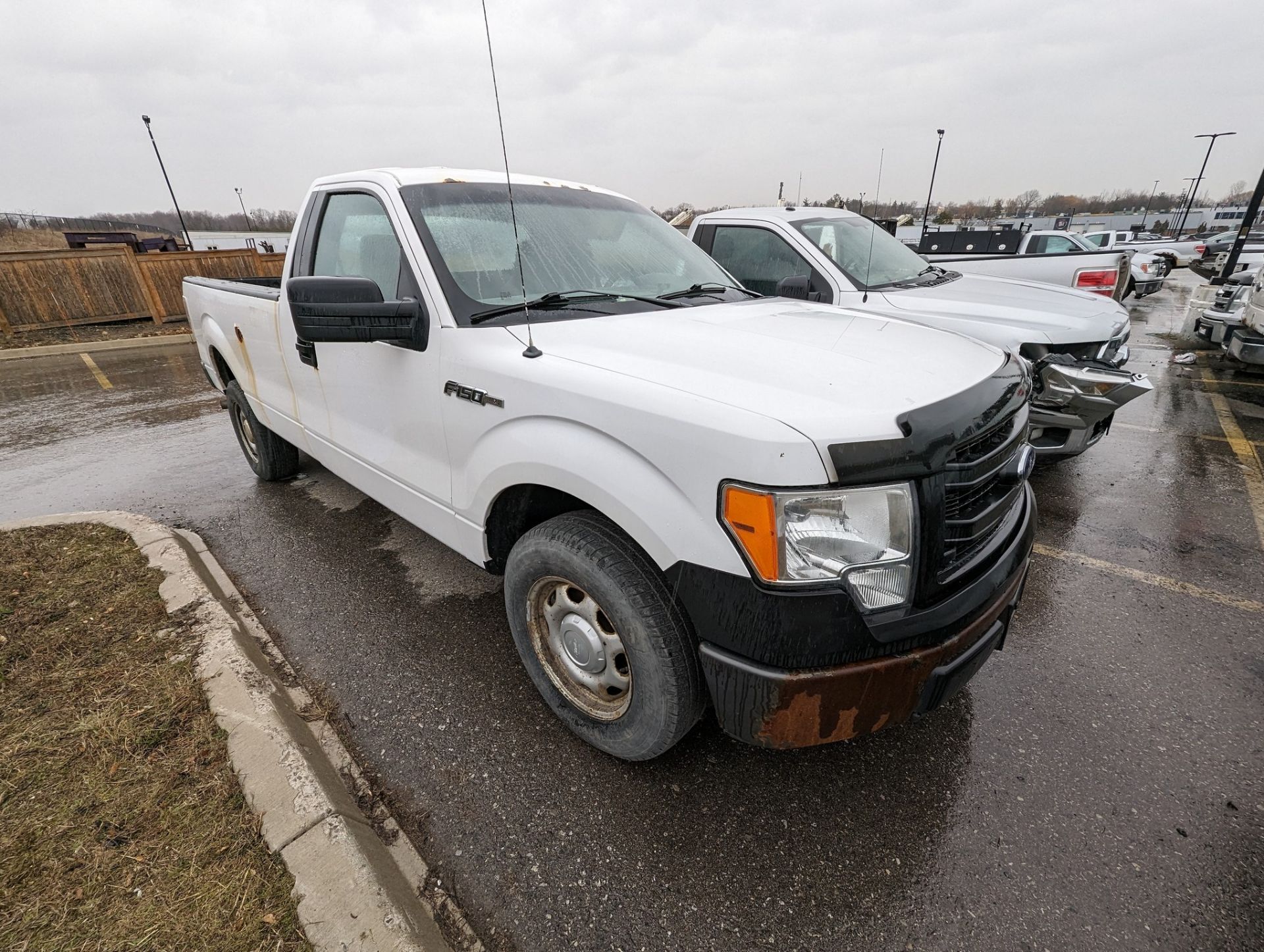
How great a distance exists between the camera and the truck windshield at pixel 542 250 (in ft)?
7.73

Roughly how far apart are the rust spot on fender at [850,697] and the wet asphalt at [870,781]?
1.65 ft

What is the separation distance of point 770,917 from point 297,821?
1.37 m

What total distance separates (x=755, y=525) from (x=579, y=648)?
35.6 inches

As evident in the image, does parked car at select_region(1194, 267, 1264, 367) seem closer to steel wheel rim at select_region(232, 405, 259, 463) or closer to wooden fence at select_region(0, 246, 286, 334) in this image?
steel wheel rim at select_region(232, 405, 259, 463)

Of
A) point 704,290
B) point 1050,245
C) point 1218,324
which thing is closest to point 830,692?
point 704,290

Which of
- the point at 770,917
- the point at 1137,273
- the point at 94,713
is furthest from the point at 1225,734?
the point at 1137,273

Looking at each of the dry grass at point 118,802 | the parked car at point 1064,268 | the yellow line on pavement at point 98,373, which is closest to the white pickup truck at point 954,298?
the parked car at point 1064,268

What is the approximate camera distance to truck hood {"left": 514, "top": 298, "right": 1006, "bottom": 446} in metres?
1.53

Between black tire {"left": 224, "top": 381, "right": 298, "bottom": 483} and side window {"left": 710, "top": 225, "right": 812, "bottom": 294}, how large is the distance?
384 centimetres

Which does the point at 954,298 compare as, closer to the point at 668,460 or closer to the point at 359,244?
the point at 668,460

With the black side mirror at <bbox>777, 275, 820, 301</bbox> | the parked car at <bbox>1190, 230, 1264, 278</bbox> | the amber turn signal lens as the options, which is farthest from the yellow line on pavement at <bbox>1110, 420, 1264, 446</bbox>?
the parked car at <bbox>1190, 230, 1264, 278</bbox>

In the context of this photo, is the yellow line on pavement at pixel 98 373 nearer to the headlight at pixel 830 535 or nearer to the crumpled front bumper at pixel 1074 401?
the headlight at pixel 830 535

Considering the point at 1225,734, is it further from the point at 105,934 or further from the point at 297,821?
the point at 105,934

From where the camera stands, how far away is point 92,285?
13.0 m
